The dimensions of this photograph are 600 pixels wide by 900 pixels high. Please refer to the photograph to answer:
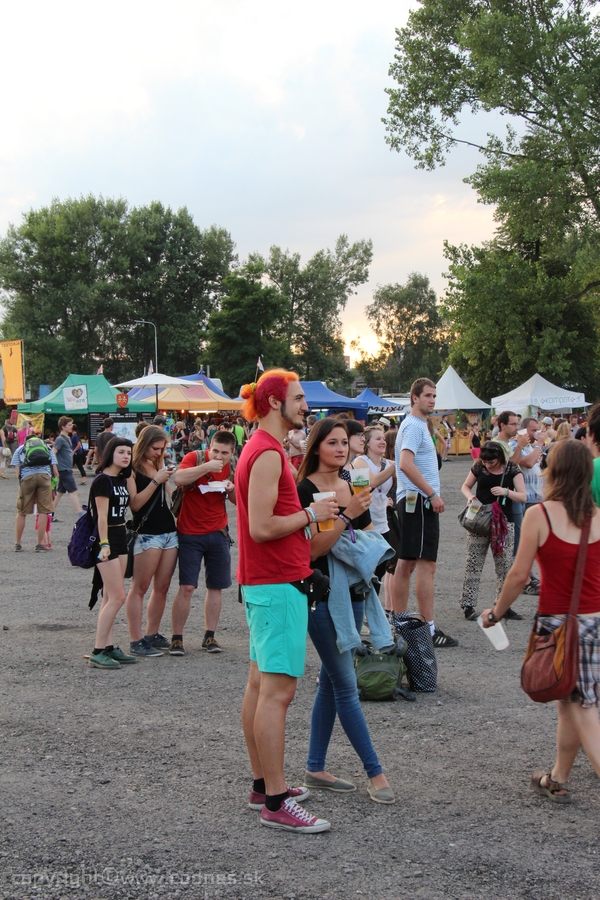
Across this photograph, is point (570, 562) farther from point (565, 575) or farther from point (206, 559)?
point (206, 559)

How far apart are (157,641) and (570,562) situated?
390 centimetres

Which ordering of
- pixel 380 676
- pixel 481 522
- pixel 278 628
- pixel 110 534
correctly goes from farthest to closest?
pixel 481 522
pixel 110 534
pixel 380 676
pixel 278 628

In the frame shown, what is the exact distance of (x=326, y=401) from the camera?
1339 inches

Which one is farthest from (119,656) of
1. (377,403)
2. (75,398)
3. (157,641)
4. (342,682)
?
(377,403)

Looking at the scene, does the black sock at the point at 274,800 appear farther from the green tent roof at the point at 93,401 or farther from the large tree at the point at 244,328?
the large tree at the point at 244,328

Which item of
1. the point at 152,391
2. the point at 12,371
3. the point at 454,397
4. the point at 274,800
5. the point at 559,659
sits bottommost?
the point at 274,800

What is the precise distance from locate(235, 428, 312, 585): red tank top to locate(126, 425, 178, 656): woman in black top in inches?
115

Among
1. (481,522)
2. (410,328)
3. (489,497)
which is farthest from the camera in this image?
(410,328)

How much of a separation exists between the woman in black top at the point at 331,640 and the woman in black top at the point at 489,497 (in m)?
3.85

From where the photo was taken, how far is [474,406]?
34.2m

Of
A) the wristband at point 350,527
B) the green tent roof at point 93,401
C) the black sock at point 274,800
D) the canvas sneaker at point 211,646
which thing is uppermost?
the green tent roof at point 93,401

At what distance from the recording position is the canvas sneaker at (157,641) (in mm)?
6539

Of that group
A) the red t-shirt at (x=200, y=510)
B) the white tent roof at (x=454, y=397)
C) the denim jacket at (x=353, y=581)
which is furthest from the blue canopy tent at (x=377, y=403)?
the denim jacket at (x=353, y=581)

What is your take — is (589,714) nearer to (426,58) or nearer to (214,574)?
(214,574)
